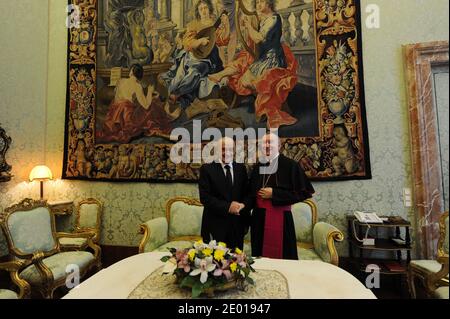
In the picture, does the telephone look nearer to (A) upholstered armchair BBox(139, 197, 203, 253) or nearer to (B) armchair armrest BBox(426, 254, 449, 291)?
(B) armchair armrest BBox(426, 254, 449, 291)

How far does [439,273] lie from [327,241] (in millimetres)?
1529

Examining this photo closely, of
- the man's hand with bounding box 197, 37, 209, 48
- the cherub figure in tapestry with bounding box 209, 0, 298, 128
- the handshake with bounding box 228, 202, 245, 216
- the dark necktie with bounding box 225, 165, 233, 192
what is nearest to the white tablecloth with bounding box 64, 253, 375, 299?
the handshake with bounding box 228, 202, 245, 216

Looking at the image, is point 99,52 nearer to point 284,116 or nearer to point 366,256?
point 284,116

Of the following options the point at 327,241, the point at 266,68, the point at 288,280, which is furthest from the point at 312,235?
the point at 266,68

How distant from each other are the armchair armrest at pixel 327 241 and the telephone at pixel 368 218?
41cm

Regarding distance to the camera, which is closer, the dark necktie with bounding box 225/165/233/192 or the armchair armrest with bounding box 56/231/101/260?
the dark necktie with bounding box 225/165/233/192

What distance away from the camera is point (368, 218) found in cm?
327

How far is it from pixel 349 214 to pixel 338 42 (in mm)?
2236

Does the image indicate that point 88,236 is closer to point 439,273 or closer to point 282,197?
point 282,197

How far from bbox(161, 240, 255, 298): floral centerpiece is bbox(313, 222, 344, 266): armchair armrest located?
62.3 inches

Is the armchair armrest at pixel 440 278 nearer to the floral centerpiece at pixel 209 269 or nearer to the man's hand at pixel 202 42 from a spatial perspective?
the floral centerpiece at pixel 209 269

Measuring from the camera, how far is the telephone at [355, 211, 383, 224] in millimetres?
3201

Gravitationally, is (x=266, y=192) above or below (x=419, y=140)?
below

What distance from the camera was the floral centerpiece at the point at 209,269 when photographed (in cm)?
152
